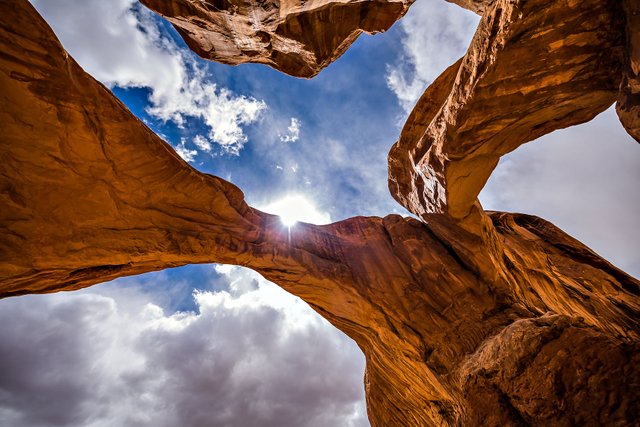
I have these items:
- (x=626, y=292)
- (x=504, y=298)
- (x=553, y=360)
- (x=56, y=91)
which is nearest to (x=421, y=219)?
(x=504, y=298)

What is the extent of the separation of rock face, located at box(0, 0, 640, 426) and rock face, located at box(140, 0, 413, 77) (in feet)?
9.12

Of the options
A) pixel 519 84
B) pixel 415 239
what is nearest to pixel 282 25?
pixel 519 84

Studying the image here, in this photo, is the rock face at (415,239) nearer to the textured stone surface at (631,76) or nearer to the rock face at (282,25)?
the textured stone surface at (631,76)

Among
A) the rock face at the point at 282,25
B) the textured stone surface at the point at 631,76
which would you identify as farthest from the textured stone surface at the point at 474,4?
the textured stone surface at the point at 631,76

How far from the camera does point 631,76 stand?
346cm

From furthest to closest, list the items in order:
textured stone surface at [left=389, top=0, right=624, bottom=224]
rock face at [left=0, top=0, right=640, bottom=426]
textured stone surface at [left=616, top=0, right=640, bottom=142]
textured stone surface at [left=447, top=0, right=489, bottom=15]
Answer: textured stone surface at [left=447, top=0, right=489, bottom=15] → rock face at [left=0, top=0, right=640, bottom=426] → textured stone surface at [left=389, top=0, right=624, bottom=224] → textured stone surface at [left=616, top=0, right=640, bottom=142]

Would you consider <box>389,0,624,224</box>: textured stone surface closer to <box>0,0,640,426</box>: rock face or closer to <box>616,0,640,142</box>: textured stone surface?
<box>0,0,640,426</box>: rock face

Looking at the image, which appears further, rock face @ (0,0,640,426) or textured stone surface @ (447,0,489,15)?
textured stone surface @ (447,0,489,15)

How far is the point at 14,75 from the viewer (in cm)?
437

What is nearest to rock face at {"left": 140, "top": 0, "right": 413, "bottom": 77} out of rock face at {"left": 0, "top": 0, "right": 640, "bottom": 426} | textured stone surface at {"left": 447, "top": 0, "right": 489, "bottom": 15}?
textured stone surface at {"left": 447, "top": 0, "right": 489, "bottom": 15}

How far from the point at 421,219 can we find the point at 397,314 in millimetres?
3536

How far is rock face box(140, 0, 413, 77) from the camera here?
6.78 m

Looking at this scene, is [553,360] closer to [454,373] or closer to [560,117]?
[454,373]

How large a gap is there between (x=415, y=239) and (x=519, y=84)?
5.57 metres
